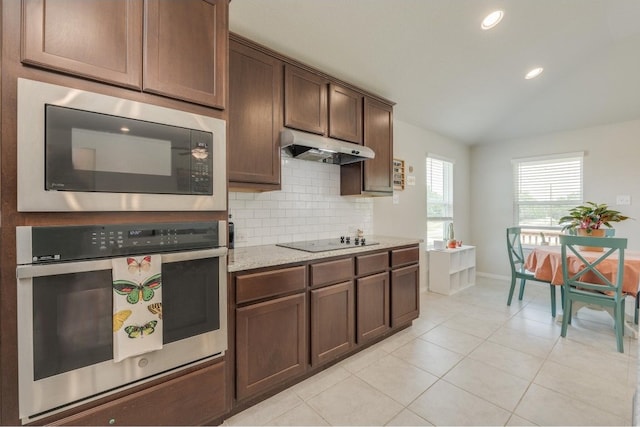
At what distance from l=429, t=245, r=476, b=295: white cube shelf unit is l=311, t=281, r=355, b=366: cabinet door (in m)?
2.32

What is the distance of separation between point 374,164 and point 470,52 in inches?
57.7

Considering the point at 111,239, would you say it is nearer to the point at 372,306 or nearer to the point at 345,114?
the point at 372,306

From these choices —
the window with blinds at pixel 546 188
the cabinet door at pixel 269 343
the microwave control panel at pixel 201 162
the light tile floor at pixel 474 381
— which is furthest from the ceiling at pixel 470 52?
the light tile floor at pixel 474 381

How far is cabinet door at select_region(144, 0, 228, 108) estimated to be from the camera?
1.28 m

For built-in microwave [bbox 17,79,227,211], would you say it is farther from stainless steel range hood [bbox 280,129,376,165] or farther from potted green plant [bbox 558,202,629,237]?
potted green plant [bbox 558,202,629,237]

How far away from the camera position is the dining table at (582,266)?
2.44m

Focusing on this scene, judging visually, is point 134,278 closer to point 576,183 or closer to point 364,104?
point 364,104

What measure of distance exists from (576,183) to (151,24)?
5.47 meters

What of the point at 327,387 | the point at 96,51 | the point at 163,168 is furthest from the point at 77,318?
the point at 327,387

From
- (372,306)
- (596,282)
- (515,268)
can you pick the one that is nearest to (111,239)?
(372,306)

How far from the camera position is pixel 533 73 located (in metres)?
3.31

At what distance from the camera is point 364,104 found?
281 centimetres

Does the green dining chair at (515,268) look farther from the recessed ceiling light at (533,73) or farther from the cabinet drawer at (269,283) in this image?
the cabinet drawer at (269,283)

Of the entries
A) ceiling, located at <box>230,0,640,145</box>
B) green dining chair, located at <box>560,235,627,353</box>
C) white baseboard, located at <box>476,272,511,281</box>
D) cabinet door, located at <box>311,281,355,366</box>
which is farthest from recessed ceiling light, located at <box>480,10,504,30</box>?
white baseboard, located at <box>476,272,511,281</box>
